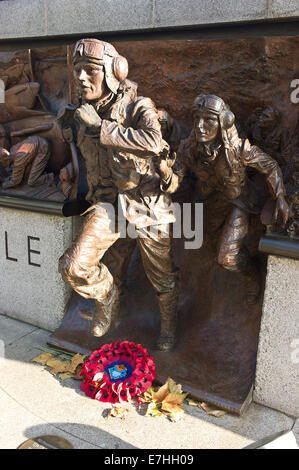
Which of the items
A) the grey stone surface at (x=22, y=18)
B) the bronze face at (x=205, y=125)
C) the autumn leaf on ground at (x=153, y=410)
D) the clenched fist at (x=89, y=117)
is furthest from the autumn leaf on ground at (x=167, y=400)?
the grey stone surface at (x=22, y=18)

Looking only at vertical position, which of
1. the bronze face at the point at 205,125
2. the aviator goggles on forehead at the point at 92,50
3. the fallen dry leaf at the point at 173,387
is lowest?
the fallen dry leaf at the point at 173,387

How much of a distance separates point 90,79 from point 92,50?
0.64ft

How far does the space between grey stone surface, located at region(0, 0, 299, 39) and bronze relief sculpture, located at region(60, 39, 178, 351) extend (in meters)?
1.13

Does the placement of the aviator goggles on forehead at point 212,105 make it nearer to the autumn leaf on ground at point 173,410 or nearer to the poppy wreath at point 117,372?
the poppy wreath at point 117,372

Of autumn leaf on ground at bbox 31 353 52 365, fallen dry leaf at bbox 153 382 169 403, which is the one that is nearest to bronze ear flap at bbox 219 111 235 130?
fallen dry leaf at bbox 153 382 169 403

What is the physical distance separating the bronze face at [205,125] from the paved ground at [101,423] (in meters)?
2.09

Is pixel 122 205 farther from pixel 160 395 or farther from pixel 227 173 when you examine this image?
pixel 160 395

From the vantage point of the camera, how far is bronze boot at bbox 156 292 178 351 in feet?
12.5

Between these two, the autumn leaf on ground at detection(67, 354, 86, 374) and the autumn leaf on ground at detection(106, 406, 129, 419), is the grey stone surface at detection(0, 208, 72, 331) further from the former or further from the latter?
the autumn leaf on ground at detection(106, 406, 129, 419)

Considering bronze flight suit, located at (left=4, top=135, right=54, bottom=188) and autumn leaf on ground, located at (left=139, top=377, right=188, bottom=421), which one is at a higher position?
bronze flight suit, located at (left=4, top=135, right=54, bottom=188)

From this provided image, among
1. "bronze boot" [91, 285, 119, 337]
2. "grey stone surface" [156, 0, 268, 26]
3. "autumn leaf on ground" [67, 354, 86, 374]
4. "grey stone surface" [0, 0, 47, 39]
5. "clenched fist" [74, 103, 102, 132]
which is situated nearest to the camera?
"clenched fist" [74, 103, 102, 132]

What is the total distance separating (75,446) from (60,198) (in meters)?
Answer: 2.26

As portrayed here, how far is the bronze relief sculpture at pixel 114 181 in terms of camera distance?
3.04m
